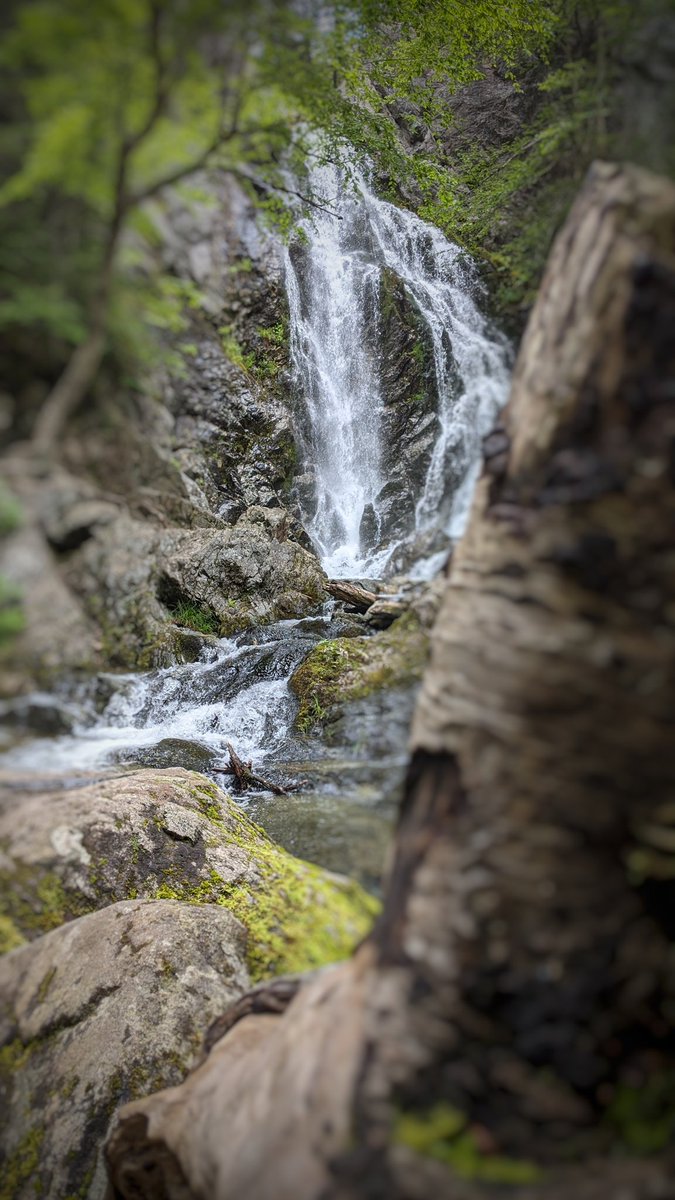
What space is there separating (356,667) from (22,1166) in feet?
8.57

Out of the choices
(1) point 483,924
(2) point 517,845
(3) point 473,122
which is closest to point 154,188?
(2) point 517,845

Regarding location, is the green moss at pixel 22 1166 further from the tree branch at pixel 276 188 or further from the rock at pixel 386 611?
the tree branch at pixel 276 188

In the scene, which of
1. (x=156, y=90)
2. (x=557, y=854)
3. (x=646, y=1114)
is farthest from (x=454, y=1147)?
(x=156, y=90)

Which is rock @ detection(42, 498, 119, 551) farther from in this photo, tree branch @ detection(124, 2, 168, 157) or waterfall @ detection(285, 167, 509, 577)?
waterfall @ detection(285, 167, 509, 577)

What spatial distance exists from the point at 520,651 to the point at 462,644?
0.19 meters

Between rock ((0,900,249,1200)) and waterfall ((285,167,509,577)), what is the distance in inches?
81.0

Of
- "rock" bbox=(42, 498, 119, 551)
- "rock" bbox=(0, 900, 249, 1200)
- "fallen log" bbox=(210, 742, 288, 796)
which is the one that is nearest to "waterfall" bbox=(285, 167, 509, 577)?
"rock" bbox=(42, 498, 119, 551)

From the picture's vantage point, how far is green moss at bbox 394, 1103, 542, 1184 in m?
1.31

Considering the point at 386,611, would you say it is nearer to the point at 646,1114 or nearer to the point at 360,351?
the point at 360,351

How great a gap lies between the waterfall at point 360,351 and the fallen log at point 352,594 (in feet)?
0.43

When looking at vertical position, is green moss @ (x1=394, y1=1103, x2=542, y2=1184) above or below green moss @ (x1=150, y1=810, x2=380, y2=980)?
above

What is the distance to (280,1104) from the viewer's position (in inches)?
Result: 65.2

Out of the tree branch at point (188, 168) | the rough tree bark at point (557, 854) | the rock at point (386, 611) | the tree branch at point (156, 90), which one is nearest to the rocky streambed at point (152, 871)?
the rock at point (386, 611)

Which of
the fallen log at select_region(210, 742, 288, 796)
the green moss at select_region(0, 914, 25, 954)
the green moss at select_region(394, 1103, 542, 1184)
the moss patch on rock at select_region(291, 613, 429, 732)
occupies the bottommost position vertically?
the fallen log at select_region(210, 742, 288, 796)
